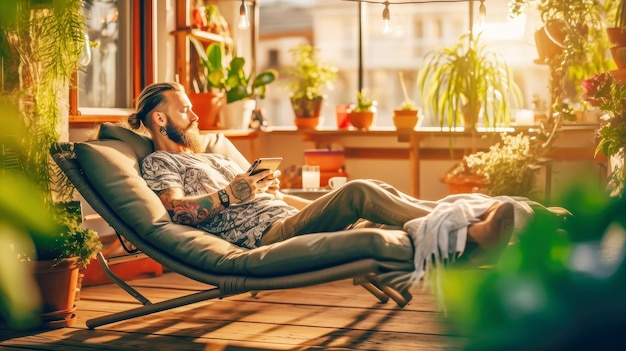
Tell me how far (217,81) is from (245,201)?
1.76 m

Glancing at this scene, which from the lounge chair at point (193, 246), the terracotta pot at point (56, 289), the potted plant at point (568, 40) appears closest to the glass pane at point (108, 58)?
the lounge chair at point (193, 246)

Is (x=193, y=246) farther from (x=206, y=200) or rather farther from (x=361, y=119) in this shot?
(x=361, y=119)

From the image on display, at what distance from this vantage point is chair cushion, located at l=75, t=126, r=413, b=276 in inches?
97.3

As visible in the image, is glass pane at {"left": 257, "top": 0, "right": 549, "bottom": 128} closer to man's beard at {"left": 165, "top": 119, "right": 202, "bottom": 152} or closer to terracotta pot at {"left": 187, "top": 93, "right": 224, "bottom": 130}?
terracotta pot at {"left": 187, "top": 93, "right": 224, "bottom": 130}

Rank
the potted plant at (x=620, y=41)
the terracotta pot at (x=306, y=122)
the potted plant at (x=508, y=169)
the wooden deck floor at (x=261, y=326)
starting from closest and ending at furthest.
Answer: the wooden deck floor at (x=261, y=326), the potted plant at (x=620, y=41), the potted plant at (x=508, y=169), the terracotta pot at (x=306, y=122)

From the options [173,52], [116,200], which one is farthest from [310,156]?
[116,200]

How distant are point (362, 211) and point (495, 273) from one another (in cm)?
56

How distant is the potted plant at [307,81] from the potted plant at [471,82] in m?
0.70

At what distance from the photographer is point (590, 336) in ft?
8.46

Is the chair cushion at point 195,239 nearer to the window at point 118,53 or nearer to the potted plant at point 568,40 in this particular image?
the window at point 118,53

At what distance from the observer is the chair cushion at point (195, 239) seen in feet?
8.11

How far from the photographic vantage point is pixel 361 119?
512 cm

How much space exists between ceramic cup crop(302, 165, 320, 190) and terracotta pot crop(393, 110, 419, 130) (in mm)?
1093

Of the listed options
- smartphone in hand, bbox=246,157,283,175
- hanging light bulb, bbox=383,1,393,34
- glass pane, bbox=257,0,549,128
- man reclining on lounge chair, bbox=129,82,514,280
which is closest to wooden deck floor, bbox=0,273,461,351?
man reclining on lounge chair, bbox=129,82,514,280
